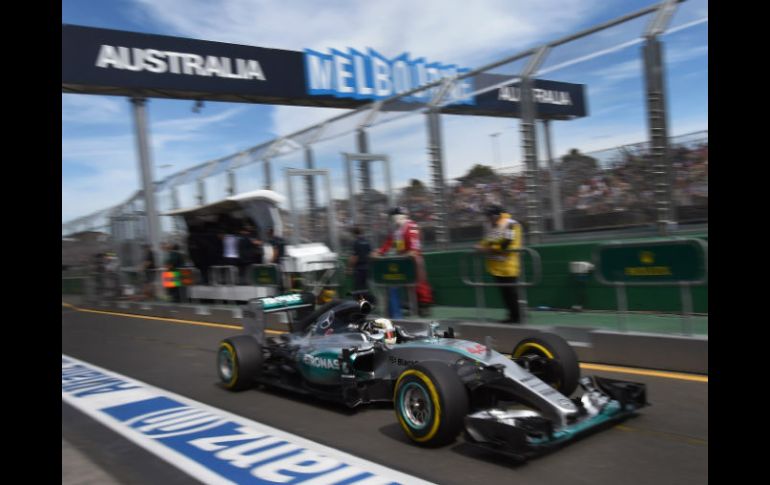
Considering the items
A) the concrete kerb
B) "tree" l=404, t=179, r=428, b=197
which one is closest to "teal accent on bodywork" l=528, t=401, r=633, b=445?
the concrete kerb

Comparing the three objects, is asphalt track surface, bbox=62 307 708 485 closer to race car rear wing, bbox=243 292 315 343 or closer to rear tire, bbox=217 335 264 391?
rear tire, bbox=217 335 264 391

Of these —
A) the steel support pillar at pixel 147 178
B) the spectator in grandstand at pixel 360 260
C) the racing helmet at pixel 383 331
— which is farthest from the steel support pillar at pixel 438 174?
the steel support pillar at pixel 147 178

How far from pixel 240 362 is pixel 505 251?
10.9 feet

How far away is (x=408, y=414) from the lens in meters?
4.36

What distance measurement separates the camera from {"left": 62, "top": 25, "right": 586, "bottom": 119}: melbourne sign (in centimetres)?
1602

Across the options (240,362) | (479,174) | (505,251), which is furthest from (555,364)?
(479,174)

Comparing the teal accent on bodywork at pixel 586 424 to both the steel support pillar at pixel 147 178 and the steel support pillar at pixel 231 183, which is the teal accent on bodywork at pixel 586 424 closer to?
the steel support pillar at pixel 231 183

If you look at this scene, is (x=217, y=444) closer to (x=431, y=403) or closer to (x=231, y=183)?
(x=431, y=403)

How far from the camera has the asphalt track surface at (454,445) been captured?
364cm

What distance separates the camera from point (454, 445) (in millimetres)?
4254

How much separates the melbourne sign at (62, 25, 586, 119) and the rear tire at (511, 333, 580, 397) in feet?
36.8

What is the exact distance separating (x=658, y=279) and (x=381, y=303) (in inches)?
186
